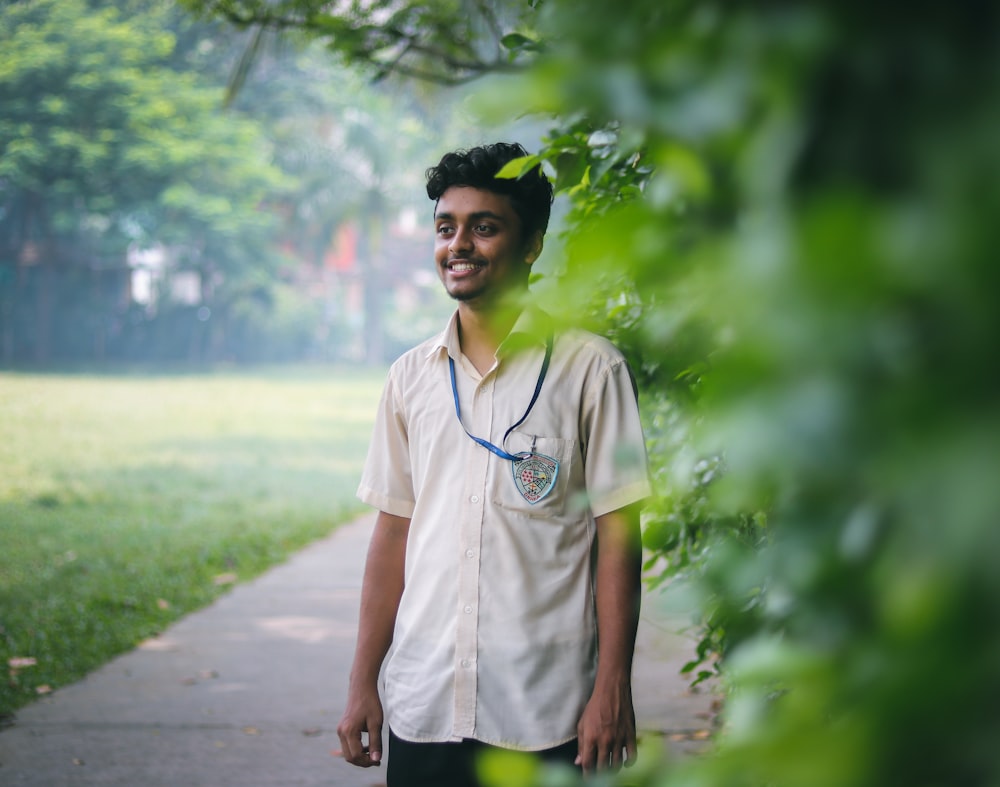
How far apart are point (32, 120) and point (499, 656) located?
1313 inches

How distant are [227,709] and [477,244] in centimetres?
358

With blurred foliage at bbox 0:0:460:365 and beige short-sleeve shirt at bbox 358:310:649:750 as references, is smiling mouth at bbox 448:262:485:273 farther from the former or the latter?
blurred foliage at bbox 0:0:460:365

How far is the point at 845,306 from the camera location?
1.69ft

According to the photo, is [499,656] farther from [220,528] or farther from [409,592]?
[220,528]

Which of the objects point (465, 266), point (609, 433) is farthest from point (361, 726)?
point (465, 266)

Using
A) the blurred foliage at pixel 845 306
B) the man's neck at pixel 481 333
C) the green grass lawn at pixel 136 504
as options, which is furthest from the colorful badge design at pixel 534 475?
the green grass lawn at pixel 136 504

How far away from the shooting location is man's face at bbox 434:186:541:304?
2.72 m

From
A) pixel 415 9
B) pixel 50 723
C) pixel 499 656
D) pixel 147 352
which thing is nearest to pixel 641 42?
pixel 499 656

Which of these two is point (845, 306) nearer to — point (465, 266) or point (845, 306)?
point (845, 306)

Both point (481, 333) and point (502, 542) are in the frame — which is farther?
point (481, 333)

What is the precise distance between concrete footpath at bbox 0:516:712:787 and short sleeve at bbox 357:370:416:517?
1226mm

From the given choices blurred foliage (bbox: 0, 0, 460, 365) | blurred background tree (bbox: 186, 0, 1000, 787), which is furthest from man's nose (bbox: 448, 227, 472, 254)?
blurred foliage (bbox: 0, 0, 460, 365)

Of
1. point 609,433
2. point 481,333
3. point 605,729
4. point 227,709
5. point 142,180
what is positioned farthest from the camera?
point 142,180

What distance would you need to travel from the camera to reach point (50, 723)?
515cm
